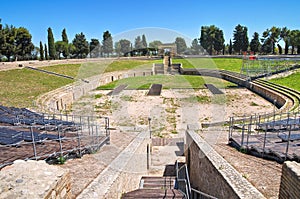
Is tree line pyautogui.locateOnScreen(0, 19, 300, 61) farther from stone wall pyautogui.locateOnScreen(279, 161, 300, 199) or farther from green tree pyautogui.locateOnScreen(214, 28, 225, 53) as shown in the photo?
stone wall pyautogui.locateOnScreen(279, 161, 300, 199)

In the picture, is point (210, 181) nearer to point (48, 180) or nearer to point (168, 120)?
point (48, 180)

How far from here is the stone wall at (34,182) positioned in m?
2.56

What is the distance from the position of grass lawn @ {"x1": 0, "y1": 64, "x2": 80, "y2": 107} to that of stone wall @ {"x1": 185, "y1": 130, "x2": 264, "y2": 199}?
11451mm

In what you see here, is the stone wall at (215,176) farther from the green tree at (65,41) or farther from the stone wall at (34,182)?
the green tree at (65,41)

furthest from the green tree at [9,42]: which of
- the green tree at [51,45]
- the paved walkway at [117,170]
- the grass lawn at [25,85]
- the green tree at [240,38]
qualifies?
the green tree at [240,38]

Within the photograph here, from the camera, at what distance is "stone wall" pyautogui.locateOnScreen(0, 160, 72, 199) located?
2.56m

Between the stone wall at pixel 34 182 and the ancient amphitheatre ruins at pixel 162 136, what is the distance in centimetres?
108

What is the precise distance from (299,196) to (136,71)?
3459cm

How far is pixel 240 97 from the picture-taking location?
20625 millimetres

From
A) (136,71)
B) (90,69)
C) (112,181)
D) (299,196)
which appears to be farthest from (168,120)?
(136,71)

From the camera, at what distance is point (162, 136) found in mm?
11398

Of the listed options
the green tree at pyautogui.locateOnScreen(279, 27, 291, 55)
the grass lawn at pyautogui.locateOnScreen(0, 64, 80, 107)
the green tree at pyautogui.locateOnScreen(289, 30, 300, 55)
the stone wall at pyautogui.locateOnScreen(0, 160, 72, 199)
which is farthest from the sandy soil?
the green tree at pyautogui.locateOnScreen(279, 27, 291, 55)

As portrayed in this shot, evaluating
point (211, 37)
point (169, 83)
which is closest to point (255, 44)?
point (211, 37)

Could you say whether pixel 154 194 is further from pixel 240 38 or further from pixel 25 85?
pixel 240 38
